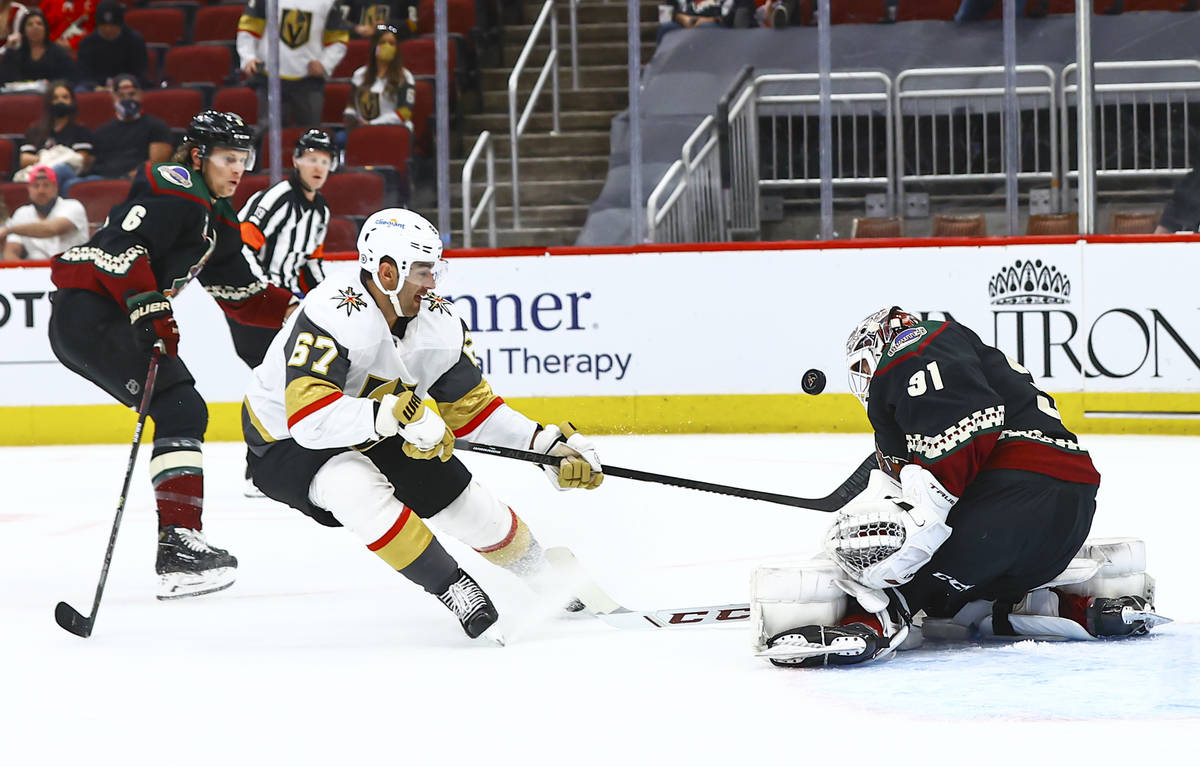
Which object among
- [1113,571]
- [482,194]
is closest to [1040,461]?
[1113,571]

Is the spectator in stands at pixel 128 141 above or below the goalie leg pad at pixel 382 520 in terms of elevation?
above

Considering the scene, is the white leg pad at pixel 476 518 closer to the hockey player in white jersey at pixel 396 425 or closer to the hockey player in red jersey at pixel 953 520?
the hockey player in white jersey at pixel 396 425

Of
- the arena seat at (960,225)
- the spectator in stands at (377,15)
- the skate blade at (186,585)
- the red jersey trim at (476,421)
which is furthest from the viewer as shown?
the spectator in stands at (377,15)

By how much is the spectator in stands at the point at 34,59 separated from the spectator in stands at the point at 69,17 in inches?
22.9

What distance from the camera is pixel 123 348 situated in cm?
383

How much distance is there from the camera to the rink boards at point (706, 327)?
21.8ft

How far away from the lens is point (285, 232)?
5309 mm

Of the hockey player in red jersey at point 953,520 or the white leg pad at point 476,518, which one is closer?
the hockey player in red jersey at point 953,520

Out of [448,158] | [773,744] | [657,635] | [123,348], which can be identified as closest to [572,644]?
[657,635]

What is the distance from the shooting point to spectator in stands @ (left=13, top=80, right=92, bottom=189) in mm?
7531

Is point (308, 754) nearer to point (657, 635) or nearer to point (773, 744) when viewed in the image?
point (773, 744)

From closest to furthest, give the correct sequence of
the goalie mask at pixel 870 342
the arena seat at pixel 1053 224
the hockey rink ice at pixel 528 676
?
the hockey rink ice at pixel 528 676 → the goalie mask at pixel 870 342 → the arena seat at pixel 1053 224

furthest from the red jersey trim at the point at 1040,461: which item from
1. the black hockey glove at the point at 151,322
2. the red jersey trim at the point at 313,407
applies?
the black hockey glove at the point at 151,322

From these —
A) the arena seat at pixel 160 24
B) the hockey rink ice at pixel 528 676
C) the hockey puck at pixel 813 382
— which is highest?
the arena seat at pixel 160 24
